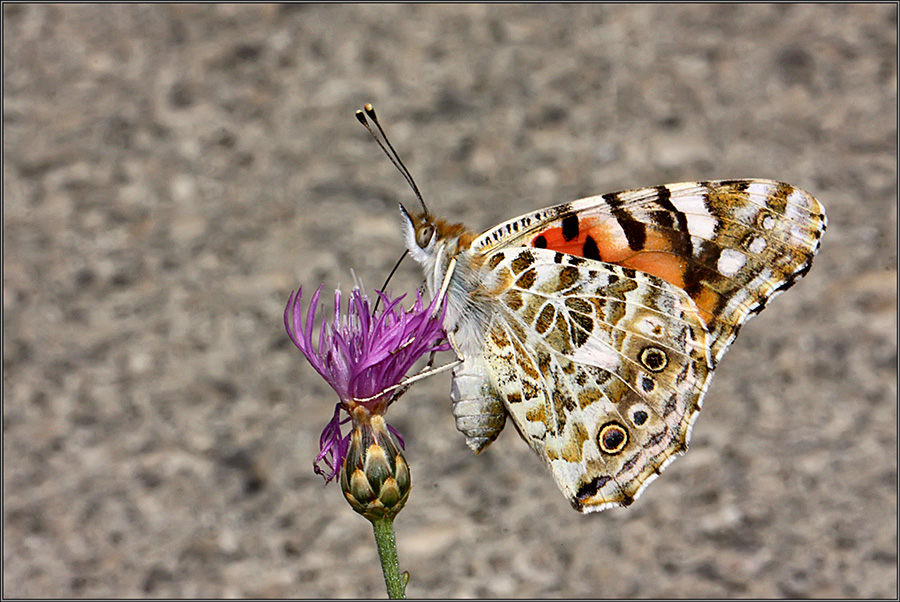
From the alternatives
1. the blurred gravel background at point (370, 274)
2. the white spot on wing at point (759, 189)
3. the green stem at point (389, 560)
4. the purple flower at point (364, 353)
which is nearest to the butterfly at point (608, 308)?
the white spot on wing at point (759, 189)

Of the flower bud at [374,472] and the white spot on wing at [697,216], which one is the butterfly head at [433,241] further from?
the white spot on wing at [697,216]

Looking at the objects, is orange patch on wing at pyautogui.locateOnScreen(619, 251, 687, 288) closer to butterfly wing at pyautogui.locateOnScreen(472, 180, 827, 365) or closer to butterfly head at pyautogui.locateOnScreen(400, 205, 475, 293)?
butterfly wing at pyautogui.locateOnScreen(472, 180, 827, 365)

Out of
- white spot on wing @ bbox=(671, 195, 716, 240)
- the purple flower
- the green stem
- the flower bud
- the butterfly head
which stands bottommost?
the green stem

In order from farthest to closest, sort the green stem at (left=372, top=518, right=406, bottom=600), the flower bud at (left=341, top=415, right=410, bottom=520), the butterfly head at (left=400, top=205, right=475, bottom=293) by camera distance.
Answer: the butterfly head at (left=400, top=205, right=475, bottom=293) → the flower bud at (left=341, top=415, right=410, bottom=520) → the green stem at (left=372, top=518, right=406, bottom=600)

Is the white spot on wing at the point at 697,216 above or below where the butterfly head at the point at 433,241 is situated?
below

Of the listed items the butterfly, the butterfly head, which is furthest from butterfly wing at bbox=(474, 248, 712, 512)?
the butterfly head

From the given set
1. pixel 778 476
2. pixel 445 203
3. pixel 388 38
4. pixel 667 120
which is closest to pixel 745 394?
pixel 778 476

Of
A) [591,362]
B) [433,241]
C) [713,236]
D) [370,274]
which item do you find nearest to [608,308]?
[591,362]
